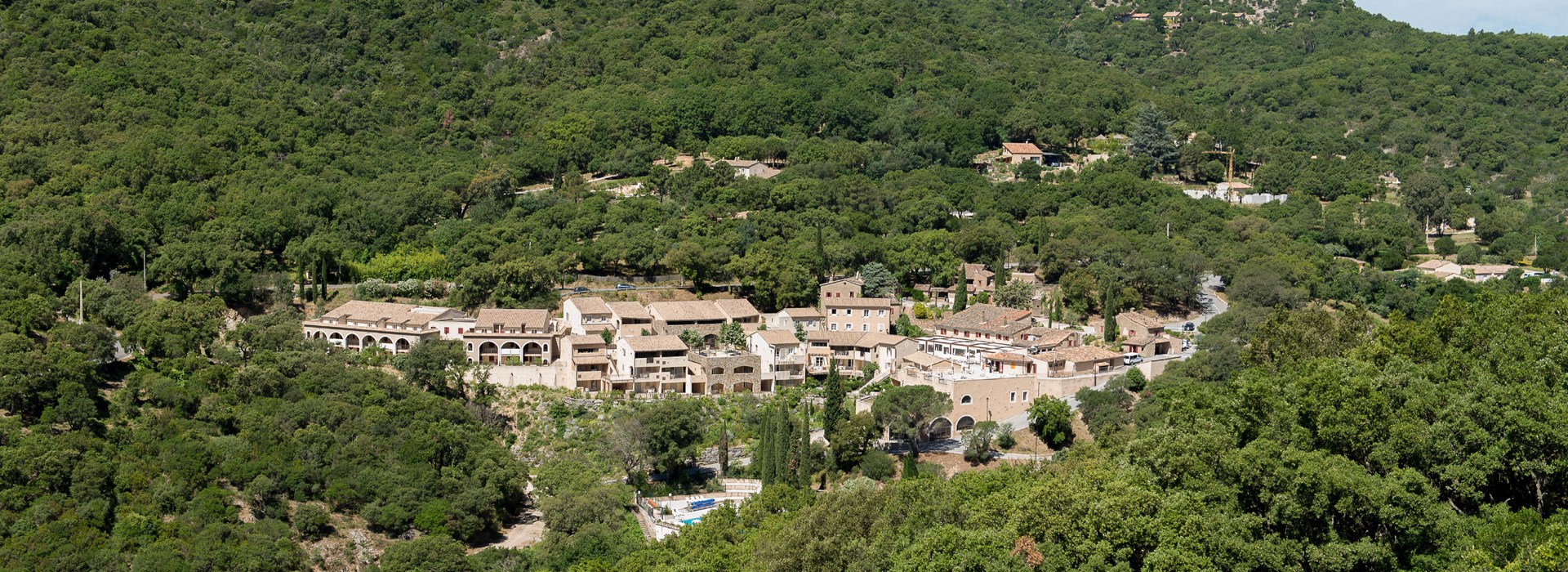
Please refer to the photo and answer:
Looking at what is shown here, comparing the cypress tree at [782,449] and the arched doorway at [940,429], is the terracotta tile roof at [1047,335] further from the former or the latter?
the cypress tree at [782,449]

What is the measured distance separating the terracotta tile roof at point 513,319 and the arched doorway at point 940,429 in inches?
560

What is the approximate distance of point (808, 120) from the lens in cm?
8656

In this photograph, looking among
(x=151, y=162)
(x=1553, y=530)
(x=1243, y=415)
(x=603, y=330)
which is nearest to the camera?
(x=1553, y=530)

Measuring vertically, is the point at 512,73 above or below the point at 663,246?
above

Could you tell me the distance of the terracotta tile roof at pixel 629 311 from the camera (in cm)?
5647

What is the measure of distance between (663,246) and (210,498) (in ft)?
75.4

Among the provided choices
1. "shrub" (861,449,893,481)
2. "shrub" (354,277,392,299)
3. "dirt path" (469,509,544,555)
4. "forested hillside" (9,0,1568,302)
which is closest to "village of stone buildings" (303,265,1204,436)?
"shrub" (354,277,392,299)

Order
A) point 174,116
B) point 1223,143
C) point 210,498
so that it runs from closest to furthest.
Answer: point 210,498
point 174,116
point 1223,143

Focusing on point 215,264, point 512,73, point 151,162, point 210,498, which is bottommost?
point 210,498

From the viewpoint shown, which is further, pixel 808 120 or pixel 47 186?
pixel 808 120

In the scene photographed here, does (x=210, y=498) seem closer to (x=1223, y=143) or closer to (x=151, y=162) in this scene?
(x=151, y=162)

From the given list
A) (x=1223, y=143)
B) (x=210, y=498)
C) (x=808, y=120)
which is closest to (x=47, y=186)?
(x=210, y=498)

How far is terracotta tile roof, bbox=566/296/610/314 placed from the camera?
187 feet

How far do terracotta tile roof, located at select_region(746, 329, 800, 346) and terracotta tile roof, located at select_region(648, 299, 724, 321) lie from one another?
2615 mm
